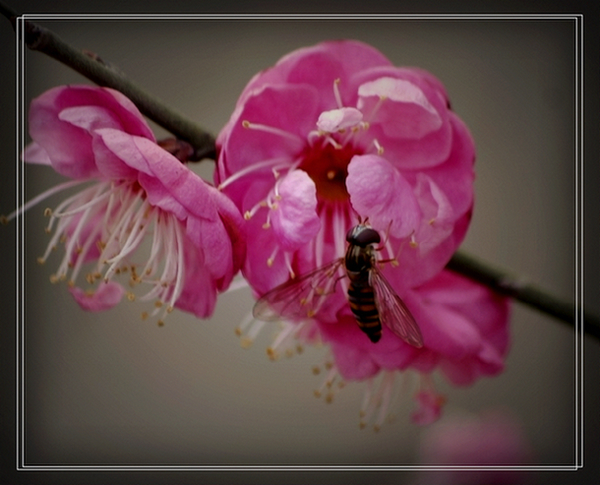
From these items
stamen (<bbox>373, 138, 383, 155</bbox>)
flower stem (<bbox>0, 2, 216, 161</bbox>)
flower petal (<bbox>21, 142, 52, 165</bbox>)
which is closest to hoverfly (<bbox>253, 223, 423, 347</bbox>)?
stamen (<bbox>373, 138, 383, 155</bbox>)

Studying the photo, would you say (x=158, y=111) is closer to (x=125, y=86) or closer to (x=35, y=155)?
(x=125, y=86)

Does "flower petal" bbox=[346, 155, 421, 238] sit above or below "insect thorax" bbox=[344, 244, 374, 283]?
above

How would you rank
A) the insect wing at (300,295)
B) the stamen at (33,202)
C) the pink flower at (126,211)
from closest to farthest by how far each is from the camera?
the pink flower at (126,211)
the insect wing at (300,295)
the stamen at (33,202)

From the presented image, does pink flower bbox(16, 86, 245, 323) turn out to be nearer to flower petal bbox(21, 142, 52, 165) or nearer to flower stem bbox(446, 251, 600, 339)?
flower petal bbox(21, 142, 52, 165)

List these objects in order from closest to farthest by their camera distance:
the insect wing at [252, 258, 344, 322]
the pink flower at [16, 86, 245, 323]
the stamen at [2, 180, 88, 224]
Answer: the pink flower at [16, 86, 245, 323]
the insect wing at [252, 258, 344, 322]
the stamen at [2, 180, 88, 224]

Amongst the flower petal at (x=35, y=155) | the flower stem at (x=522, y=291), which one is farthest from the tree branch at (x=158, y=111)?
the flower petal at (x=35, y=155)

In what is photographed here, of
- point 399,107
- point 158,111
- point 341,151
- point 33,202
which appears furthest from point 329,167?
point 33,202

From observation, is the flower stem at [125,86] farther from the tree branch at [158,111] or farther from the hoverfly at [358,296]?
the hoverfly at [358,296]
